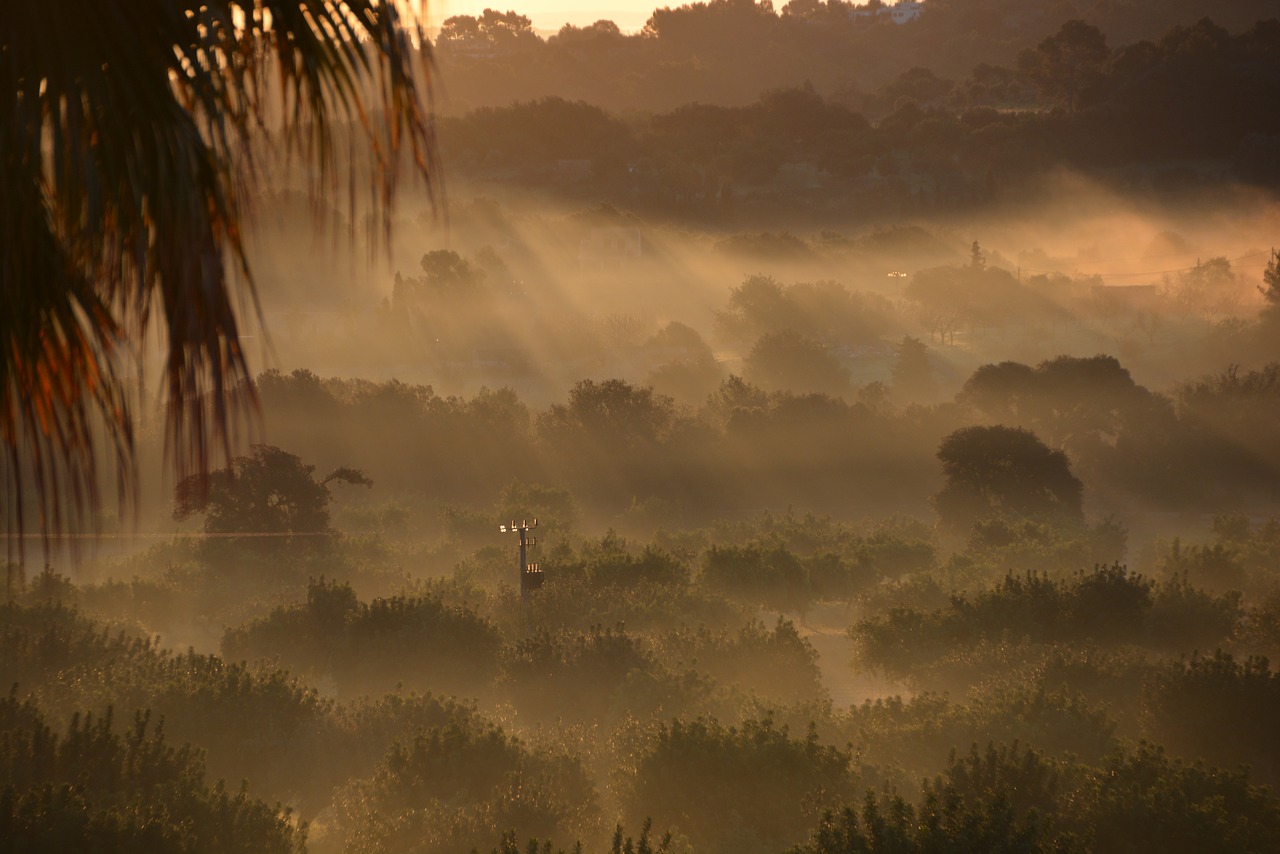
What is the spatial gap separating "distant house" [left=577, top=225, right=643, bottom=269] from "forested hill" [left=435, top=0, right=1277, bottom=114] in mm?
48273

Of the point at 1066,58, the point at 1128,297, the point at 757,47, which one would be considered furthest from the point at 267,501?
the point at 757,47

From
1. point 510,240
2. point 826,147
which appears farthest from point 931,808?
point 826,147

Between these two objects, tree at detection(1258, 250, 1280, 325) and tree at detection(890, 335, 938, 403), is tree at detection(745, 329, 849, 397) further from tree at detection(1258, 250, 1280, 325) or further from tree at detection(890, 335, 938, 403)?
tree at detection(1258, 250, 1280, 325)

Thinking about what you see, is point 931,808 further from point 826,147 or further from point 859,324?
point 826,147

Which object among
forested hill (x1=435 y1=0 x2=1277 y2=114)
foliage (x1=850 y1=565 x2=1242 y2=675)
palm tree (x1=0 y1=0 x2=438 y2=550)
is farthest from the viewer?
forested hill (x1=435 y1=0 x2=1277 y2=114)

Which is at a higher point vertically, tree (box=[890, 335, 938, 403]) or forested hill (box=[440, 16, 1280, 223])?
forested hill (box=[440, 16, 1280, 223])

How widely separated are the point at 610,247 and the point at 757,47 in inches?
3529

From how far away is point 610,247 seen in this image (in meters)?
74.6

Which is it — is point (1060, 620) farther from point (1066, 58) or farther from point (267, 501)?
point (1066, 58)

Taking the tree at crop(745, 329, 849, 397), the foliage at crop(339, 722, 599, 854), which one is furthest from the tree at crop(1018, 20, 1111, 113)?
the foliage at crop(339, 722, 599, 854)

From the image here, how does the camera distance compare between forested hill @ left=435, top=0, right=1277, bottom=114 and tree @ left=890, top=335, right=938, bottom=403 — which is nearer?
tree @ left=890, top=335, right=938, bottom=403

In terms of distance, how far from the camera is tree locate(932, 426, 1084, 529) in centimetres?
3469

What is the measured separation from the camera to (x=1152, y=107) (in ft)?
302

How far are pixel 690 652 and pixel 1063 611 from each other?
7.30 m
